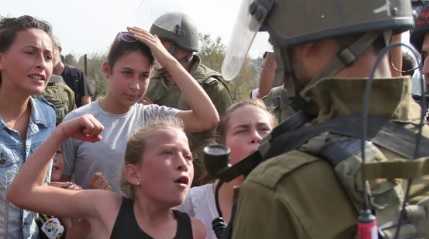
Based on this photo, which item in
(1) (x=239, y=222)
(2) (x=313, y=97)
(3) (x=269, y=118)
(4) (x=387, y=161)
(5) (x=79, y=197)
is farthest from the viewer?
(3) (x=269, y=118)

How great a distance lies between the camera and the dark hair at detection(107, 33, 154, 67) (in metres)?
3.89

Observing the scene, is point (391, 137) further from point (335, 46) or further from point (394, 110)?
point (335, 46)

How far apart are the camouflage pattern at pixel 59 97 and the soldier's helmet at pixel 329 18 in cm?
357

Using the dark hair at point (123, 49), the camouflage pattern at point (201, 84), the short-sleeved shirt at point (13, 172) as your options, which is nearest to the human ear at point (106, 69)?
the dark hair at point (123, 49)

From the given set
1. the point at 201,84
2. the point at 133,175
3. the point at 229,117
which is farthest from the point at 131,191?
the point at 201,84

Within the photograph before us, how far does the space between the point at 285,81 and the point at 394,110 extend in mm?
310

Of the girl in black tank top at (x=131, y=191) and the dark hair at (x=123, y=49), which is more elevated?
the dark hair at (x=123, y=49)

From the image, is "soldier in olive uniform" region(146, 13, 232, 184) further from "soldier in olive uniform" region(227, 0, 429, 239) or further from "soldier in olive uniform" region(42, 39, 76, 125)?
"soldier in olive uniform" region(227, 0, 429, 239)

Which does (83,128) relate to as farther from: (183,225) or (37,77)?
(183,225)

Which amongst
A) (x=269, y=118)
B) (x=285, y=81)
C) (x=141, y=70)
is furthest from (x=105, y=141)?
(x=285, y=81)

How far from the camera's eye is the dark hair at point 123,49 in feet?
12.8

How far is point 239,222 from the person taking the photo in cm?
147

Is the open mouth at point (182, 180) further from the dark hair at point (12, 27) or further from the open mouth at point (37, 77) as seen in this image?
the dark hair at point (12, 27)

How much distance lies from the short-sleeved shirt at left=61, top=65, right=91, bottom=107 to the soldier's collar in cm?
565
